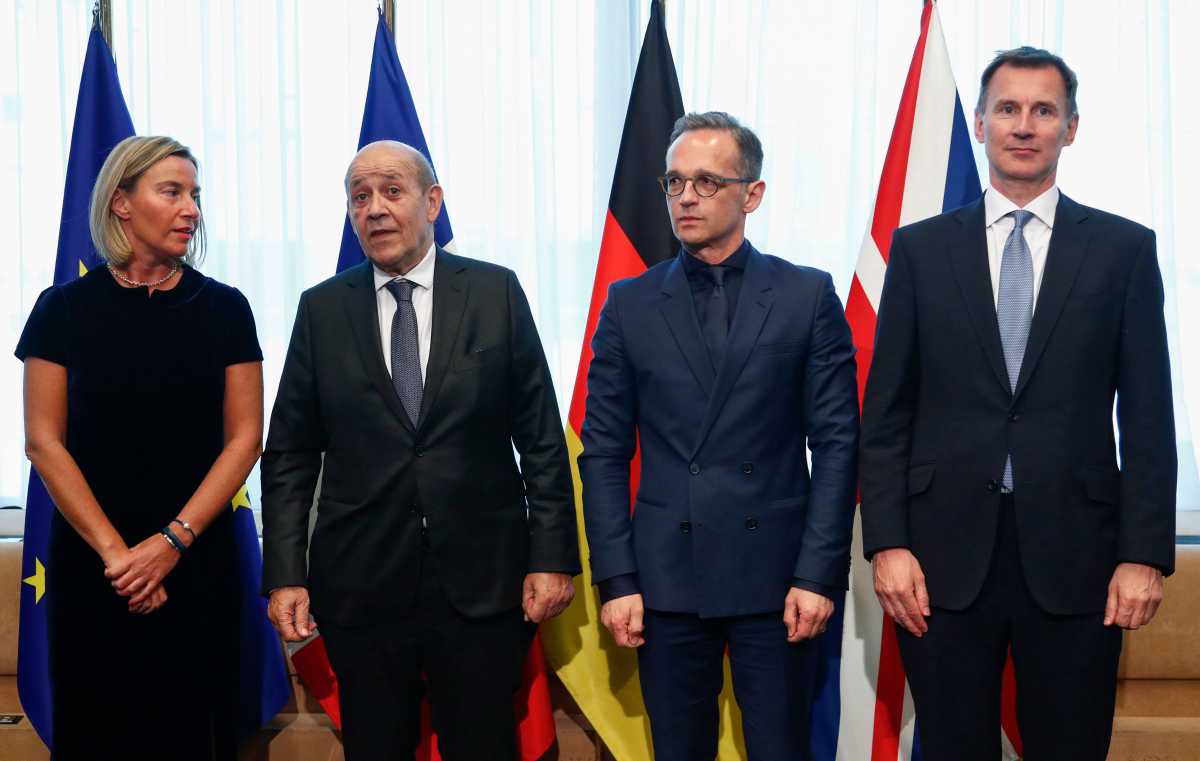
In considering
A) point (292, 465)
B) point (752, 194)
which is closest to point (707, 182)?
point (752, 194)

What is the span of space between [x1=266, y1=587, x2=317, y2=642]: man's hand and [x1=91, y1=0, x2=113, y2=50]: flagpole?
5.75 feet

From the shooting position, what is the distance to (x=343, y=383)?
6.95ft

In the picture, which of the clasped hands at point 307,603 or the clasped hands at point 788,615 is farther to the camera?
the clasped hands at point 307,603

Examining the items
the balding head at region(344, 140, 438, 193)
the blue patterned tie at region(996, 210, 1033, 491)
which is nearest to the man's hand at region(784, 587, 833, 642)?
the blue patterned tie at region(996, 210, 1033, 491)

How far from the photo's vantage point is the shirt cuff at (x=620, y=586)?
2.03 metres

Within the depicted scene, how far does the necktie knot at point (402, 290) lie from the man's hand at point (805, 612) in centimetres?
96

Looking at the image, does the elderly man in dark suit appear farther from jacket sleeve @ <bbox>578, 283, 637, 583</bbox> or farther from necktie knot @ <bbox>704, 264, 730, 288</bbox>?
necktie knot @ <bbox>704, 264, 730, 288</bbox>

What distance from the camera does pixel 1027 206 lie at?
196 cm

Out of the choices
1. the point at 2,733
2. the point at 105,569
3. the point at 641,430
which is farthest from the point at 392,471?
the point at 2,733

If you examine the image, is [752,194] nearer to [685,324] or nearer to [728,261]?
[728,261]

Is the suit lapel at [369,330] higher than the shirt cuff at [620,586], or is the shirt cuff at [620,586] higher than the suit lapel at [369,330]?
the suit lapel at [369,330]

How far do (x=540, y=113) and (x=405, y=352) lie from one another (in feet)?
4.47

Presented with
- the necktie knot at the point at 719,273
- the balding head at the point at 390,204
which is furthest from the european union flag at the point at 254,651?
the necktie knot at the point at 719,273

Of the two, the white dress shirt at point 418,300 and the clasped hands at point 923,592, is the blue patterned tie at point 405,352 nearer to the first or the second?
the white dress shirt at point 418,300
